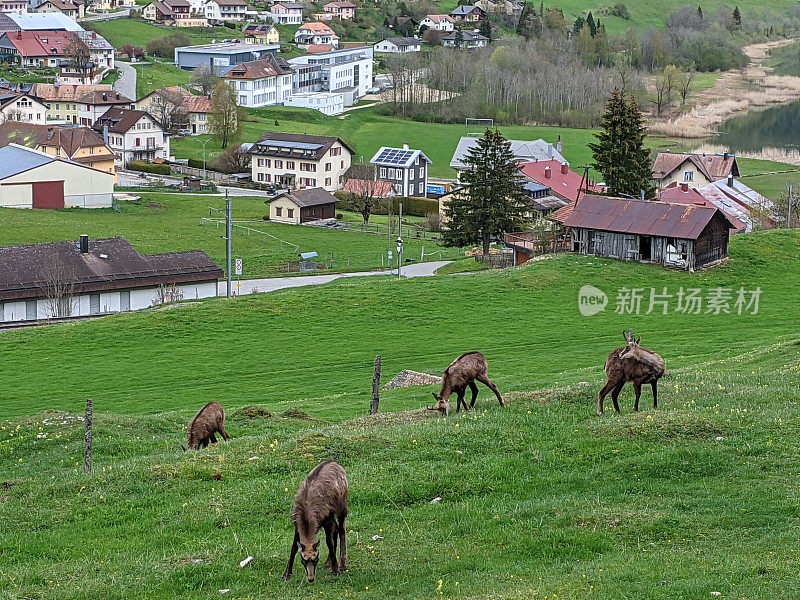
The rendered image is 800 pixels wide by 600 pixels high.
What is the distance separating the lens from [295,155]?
125m

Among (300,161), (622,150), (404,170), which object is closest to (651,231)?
(622,150)

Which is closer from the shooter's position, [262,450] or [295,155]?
[262,450]

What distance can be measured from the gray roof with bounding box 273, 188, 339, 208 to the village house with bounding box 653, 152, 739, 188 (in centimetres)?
3224

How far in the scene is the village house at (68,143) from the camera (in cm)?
12081

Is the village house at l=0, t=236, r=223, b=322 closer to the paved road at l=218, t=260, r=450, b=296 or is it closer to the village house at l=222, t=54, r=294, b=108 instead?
the paved road at l=218, t=260, r=450, b=296

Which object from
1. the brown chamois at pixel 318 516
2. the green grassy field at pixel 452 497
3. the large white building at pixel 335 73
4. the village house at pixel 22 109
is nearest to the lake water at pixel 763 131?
the large white building at pixel 335 73

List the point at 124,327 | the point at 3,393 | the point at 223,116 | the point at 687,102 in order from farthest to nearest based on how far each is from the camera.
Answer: the point at 687,102
the point at 223,116
the point at 124,327
the point at 3,393

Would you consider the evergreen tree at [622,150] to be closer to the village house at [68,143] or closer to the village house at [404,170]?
the village house at [404,170]

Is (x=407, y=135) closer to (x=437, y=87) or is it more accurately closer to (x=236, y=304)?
(x=437, y=87)

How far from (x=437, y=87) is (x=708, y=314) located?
130428mm

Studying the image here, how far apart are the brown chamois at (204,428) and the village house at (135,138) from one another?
4540 inches

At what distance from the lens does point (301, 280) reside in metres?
74.4

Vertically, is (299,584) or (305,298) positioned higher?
(299,584)

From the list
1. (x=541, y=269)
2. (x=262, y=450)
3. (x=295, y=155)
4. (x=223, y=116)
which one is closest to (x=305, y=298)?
(x=541, y=269)
